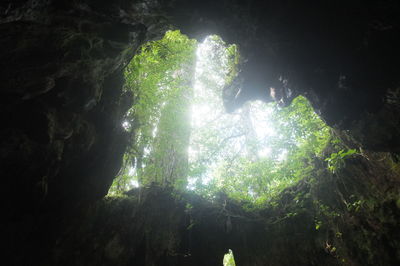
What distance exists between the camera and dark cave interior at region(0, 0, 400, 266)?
12.8 ft

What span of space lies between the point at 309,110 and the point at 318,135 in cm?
98

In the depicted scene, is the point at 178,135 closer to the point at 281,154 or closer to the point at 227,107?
the point at 227,107

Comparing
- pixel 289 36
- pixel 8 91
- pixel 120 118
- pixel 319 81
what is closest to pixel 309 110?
pixel 319 81

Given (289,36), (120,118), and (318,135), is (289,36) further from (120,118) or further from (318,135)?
(120,118)

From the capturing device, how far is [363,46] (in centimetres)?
442

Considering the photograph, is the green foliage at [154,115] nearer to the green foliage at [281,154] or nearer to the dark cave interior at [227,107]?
the dark cave interior at [227,107]

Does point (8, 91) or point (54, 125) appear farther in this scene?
point (54, 125)

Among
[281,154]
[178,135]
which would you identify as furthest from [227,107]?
[281,154]

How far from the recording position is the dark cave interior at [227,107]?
3910mm

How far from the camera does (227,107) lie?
7.38 metres

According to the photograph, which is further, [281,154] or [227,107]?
[281,154]

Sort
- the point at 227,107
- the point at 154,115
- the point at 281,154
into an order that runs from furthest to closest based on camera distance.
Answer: the point at 281,154 < the point at 154,115 < the point at 227,107

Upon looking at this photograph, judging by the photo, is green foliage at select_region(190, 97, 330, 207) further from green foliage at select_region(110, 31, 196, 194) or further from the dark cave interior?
green foliage at select_region(110, 31, 196, 194)

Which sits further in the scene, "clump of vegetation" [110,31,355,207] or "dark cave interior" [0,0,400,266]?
"clump of vegetation" [110,31,355,207]
